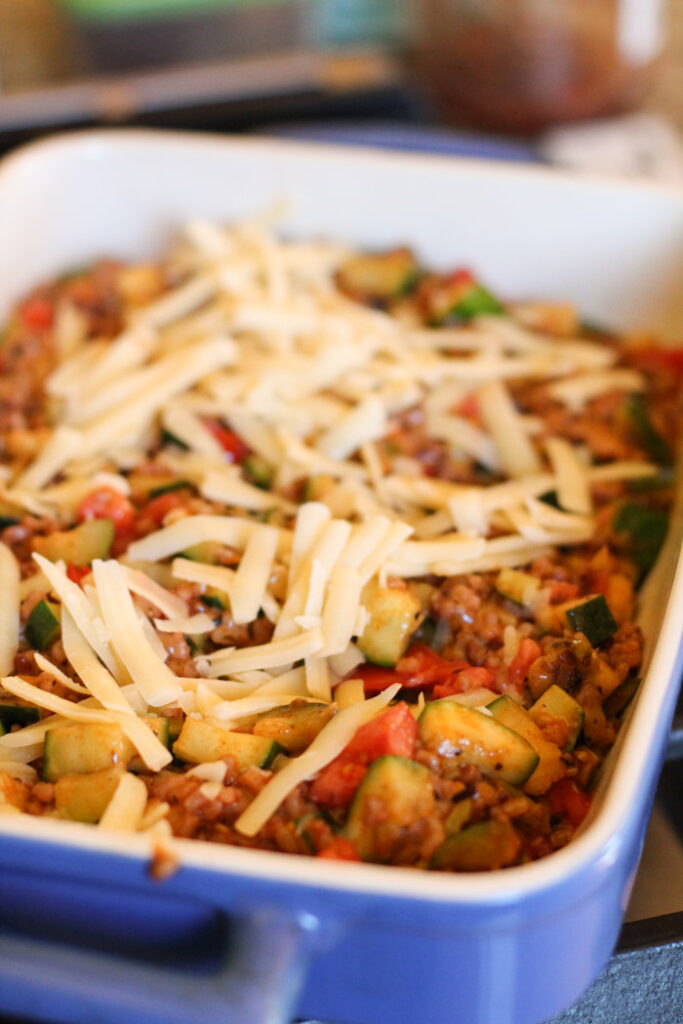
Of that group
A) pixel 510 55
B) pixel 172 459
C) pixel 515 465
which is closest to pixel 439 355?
pixel 515 465

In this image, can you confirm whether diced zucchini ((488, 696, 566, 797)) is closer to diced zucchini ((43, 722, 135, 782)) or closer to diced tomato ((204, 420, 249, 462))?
diced zucchini ((43, 722, 135, 782))

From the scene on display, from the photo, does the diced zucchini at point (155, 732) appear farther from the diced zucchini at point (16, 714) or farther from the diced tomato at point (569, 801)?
the diced tomato at point (569, 801)

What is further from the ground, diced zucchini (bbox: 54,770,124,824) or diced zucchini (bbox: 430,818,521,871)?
diced zucchini (bbox: 54,770,124,824)

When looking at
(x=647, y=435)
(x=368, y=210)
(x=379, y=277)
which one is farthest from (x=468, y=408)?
(x=368, y=210)

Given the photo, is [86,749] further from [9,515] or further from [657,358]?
[657,358]

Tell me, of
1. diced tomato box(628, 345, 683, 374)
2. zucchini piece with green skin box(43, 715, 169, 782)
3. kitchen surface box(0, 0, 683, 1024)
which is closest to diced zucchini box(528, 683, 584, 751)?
zucchini piece with green skin box(43, 715, 169, 782)

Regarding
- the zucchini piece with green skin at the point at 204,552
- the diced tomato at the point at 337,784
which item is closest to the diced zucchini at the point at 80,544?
the zucchini piece with green skin at the point at 204,552

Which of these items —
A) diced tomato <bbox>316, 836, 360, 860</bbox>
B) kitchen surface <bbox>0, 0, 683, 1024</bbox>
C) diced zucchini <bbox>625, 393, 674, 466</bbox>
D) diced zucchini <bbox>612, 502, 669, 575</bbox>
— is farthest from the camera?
kitchen surface <bbox>0, 0, 683, 1024</bbox>

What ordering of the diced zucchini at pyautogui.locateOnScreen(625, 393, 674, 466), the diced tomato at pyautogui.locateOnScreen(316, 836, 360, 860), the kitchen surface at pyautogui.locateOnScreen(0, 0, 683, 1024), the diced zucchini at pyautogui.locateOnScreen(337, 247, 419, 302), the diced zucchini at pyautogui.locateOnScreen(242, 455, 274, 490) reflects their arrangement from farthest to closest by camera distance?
the kitchen surface at pyautogui.locateOnScreen(0, 0, 683, 1024)
the diced zucchini at pyautogui.locateOnScreen(337, 247, 419, 302)
the diced zucchini at pyautogui.locateOnScreen(625, 393, 674, 466)
the diced zucchini at pyautogui.locateOnScreen(242, 455, 274, 490)
the diced tomato at pyautogui.locateOnScreen(316, 836, 360, 860)
